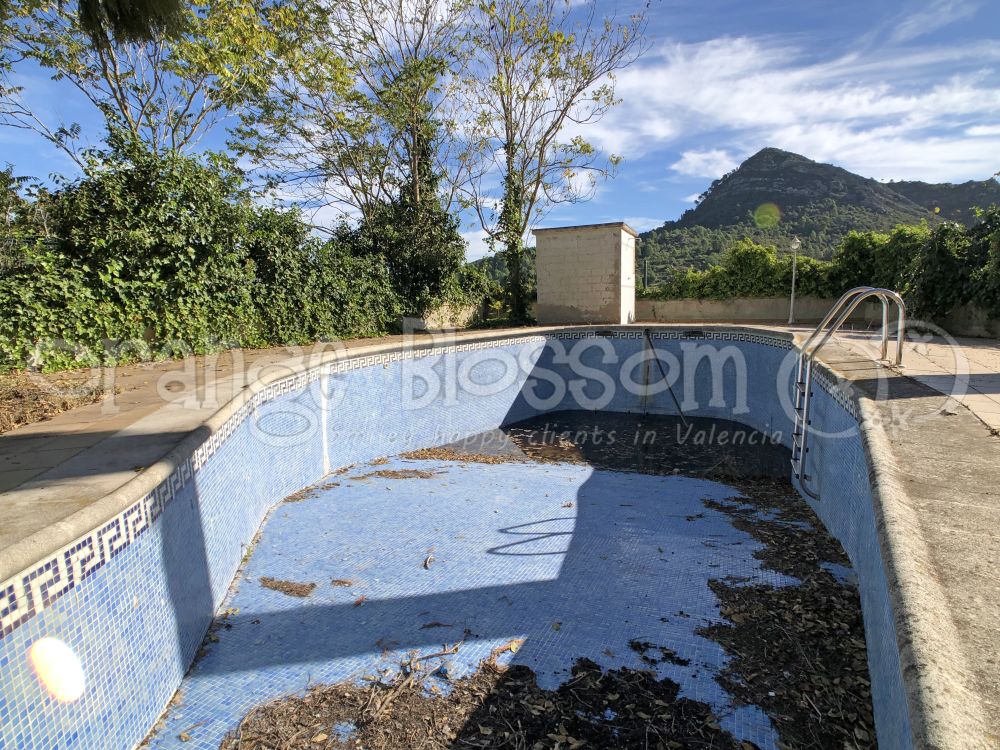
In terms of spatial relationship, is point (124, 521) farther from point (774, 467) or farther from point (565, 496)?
point (774, 467)

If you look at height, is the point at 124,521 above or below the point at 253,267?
below

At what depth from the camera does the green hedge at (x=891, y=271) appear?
8.27 m

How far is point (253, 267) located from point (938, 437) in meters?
8.34

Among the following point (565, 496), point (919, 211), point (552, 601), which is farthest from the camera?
point (919, 211)

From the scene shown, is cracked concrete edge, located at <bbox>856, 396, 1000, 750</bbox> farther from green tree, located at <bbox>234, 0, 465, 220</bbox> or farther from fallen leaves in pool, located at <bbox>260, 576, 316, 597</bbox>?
green tree, located at <bbox>234, 0, 465, 220</bbox>

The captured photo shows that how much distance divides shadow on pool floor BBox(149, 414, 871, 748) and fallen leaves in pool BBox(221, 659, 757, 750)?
75 millimetres

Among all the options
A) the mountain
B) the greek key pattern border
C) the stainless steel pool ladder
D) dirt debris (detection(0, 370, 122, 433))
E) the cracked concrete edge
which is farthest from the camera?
the mountain

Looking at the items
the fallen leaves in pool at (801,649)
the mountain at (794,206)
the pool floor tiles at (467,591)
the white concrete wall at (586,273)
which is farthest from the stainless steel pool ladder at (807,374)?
the mountain at (794,206)

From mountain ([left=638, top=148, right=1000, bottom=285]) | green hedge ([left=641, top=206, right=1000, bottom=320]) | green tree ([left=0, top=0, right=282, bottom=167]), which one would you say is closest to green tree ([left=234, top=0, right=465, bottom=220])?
green tree ([left=0, top=0, right=282, bottom=167])

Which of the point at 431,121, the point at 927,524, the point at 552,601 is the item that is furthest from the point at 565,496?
the point at 431,121

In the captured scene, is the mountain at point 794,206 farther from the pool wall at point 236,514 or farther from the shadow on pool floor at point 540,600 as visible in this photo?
the shadow on pool floor at point 540,600

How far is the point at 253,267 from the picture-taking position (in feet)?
26.7

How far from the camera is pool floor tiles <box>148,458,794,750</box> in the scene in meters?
2.50

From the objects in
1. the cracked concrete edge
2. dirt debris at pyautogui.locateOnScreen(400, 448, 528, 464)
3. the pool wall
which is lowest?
dirt debris at pyautogui.locateOnScreen(400, 448, 528, 464)
